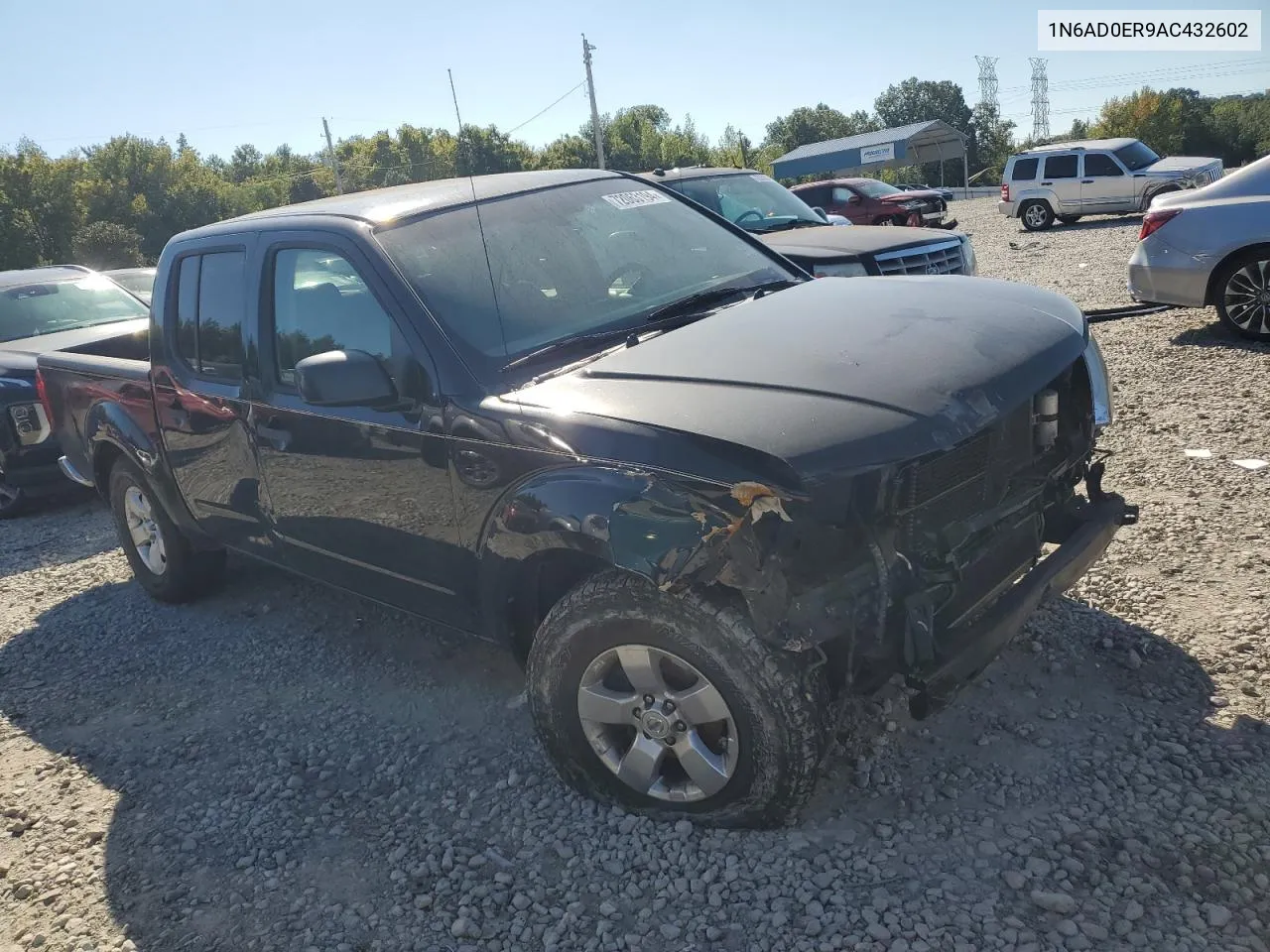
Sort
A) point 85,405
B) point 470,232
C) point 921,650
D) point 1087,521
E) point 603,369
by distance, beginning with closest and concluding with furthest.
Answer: point 921,650
point 603,369
point 1087,521
point 470,232
point 85,405

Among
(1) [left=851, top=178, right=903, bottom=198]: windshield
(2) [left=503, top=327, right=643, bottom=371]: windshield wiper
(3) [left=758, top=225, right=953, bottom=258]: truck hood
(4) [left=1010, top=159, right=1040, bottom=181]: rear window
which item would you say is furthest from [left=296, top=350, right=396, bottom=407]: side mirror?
(4) [left=1010, top=159, right=1040, bottom=181]: rear window

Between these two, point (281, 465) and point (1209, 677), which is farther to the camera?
point (281, 465)

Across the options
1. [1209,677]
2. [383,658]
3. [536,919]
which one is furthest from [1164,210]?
[536,919]

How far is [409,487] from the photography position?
335cm

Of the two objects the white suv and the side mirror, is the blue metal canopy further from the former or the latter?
the side mirror

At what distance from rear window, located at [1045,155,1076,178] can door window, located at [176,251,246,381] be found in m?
21.3

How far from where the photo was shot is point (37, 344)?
808 centimetres

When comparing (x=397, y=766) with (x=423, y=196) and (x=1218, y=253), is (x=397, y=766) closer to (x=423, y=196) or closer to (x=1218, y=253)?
(x=423, y=196)

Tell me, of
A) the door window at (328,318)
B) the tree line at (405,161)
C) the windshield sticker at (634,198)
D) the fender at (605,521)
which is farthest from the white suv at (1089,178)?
the fender at (605,521)

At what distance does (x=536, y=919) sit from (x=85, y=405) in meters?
4.03

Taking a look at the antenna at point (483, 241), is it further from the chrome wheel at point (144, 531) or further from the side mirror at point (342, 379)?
the chrome wheel at point (144, 531)

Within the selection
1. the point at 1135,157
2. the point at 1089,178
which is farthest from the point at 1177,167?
the point at 1089,178

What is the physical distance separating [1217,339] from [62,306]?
997cm

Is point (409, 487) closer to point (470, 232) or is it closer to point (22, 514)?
point (470, 232)
